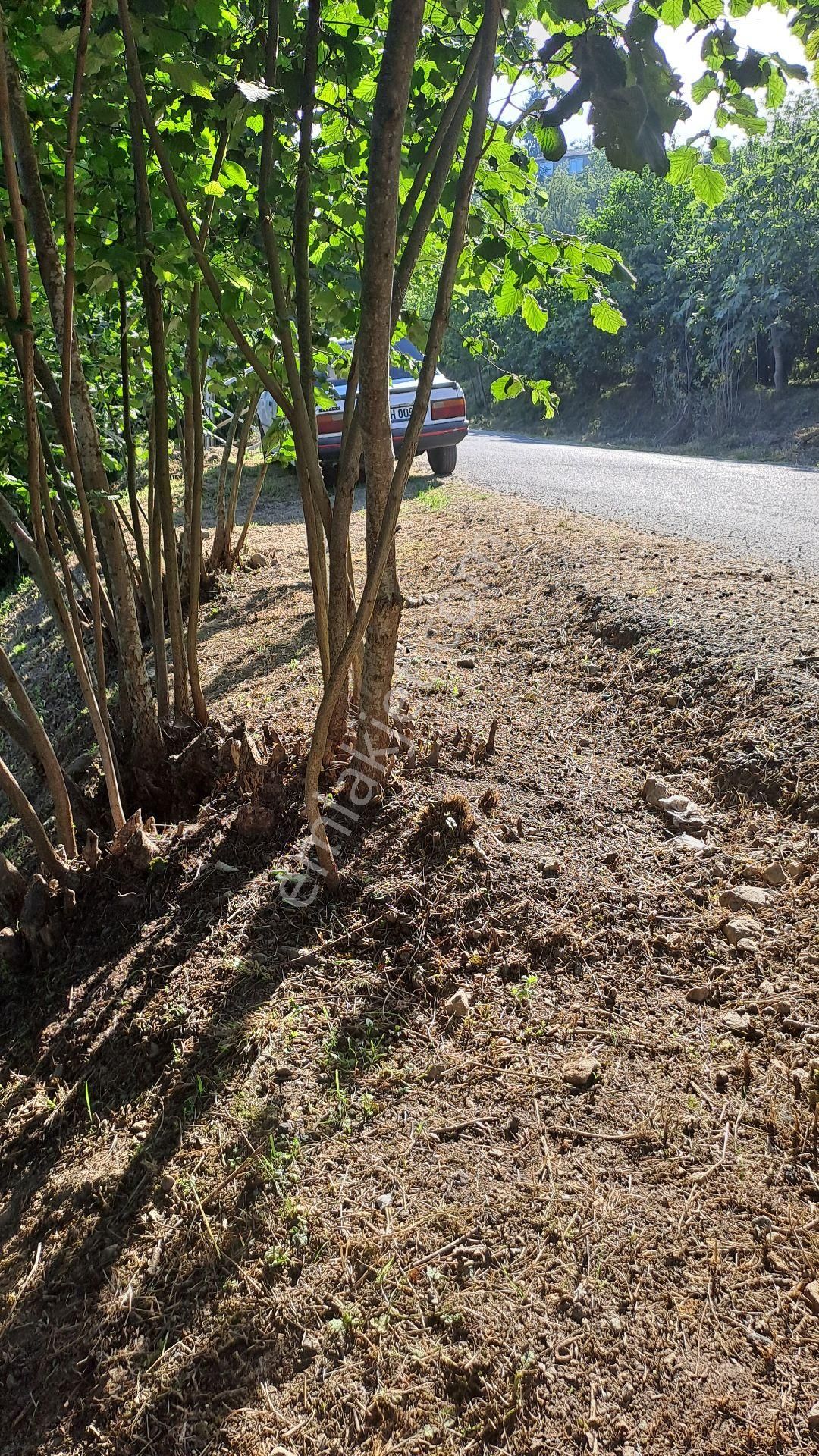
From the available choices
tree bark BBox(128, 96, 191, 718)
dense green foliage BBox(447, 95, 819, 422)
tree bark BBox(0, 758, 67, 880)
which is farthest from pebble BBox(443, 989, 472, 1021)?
dense green foliage BBox(447, 95, 819, 422)

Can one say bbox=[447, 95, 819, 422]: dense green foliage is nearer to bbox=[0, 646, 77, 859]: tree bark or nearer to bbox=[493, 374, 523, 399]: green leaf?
bbox=[493, 374, 523, 399]: green leaf

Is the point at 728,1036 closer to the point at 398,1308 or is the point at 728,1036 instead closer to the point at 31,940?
the point at 398,1308

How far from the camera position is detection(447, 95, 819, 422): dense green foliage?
616 inches

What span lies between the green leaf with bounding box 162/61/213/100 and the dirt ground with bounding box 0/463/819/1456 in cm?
189

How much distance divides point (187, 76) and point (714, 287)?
18943mm

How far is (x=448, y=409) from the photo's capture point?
28.4 feet

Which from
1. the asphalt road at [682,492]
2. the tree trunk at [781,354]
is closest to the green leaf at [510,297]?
the asphalt road at [682,492]

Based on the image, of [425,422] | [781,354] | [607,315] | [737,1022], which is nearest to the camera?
[737,1022]

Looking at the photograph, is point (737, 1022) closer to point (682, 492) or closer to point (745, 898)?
point (745, 898)

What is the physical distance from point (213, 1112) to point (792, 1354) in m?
1.23

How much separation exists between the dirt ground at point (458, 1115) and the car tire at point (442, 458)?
6.33 meters

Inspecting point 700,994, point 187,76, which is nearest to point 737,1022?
point 700,994

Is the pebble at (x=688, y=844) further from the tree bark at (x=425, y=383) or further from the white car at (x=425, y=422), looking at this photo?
the white car at (x=425, y=422)

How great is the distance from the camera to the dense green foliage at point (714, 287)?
15656 mm
